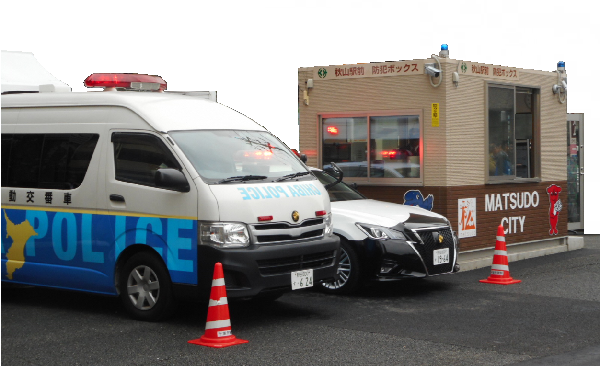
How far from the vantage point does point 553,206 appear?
16406 millimetres

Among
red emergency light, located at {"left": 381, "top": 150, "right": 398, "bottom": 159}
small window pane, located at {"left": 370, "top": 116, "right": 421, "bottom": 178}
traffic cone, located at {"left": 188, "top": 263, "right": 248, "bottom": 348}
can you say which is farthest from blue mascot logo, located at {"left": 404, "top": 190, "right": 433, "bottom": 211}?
traffic cone, located at {"left": 188, "top": 263, "right": 248, "bottom": 348}

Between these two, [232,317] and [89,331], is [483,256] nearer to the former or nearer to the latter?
[232,317]

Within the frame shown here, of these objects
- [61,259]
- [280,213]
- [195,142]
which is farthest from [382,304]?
[61,259]

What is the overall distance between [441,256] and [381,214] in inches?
37.6

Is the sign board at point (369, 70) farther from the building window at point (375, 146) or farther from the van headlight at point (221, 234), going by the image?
the van headlight at point (221, 234)

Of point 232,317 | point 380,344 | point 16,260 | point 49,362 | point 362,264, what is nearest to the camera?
point 49,362

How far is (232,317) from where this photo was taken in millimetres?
9344

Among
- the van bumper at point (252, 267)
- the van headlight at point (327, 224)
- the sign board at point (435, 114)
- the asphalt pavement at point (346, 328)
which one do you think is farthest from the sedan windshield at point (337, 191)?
the van bumper at point (252, 267)

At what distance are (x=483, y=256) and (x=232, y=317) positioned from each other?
630cm

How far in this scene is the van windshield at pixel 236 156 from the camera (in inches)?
347

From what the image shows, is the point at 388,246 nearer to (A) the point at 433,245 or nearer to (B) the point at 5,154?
(A) the point at 433,245

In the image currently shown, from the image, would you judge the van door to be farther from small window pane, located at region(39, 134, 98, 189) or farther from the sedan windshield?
the sedan windshield

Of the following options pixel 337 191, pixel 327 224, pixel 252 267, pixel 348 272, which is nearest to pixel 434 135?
pixel 337 191

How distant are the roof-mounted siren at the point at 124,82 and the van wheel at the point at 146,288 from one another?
96.7 inches
